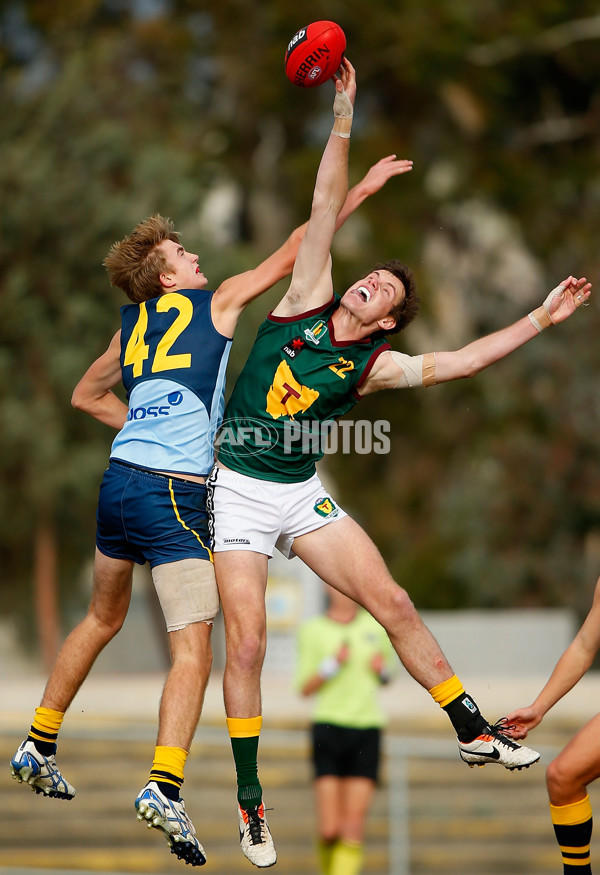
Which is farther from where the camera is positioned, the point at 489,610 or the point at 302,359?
the point at 489,610

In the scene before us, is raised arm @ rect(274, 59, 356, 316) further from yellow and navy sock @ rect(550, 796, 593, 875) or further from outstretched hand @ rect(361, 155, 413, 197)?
yellow and navy sock @ rect(550, 796, 593, 875)

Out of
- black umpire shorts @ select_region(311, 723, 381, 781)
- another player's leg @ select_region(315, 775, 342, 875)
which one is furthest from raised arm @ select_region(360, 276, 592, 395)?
another player's leg @ select_region(315, 775, 342, 875)

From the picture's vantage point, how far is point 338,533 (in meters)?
5.47

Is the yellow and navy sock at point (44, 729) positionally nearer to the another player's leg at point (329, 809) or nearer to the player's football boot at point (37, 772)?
the player's football boot at point (37, 772)

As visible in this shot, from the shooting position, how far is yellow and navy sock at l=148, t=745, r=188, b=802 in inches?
197

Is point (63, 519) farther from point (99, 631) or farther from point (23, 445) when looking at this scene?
point (99, 631)

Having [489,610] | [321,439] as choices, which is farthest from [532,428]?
[321,439]

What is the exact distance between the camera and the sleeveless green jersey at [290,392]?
5.43 m

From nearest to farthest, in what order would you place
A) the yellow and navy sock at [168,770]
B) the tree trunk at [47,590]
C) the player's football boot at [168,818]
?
1. the player's football boot at [168,818]
2. the yellow and navy sock at [168,770]
3. the tree trunk at [47,590]

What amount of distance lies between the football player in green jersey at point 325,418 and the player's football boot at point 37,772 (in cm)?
92

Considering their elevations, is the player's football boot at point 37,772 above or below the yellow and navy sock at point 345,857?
above

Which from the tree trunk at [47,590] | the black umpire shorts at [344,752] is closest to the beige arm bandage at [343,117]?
the black umpire shorts at [344,752]

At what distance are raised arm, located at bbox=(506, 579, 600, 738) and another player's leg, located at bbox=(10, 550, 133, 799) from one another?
1834 mm

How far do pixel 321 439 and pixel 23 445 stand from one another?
11971mm
